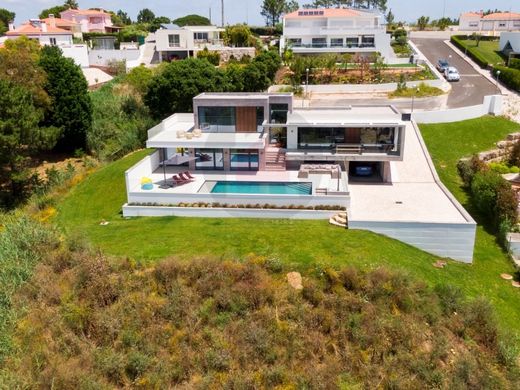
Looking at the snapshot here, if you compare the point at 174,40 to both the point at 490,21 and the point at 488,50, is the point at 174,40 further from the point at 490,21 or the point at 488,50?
the point at 490,21

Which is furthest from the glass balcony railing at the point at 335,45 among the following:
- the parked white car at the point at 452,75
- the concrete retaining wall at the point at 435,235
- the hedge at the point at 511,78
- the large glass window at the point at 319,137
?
the concrete retaining wall at the point at 435,235

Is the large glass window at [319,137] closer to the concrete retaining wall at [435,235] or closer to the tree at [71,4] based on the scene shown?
the concrete retaining wall at [435,235]

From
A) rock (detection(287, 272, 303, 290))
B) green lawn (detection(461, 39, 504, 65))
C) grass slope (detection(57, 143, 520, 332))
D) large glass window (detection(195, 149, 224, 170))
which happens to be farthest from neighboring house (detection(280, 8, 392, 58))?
rock (detection(287, 272, 303, 290))

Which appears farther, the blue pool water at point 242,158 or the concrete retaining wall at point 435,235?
the blue pool water at point 242,158

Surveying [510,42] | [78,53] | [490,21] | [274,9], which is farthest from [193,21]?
[510,42]

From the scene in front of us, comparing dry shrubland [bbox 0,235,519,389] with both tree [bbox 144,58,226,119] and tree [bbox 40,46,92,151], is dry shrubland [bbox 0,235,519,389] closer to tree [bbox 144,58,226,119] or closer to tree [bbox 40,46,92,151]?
tree [bbox 40,46,92,151]

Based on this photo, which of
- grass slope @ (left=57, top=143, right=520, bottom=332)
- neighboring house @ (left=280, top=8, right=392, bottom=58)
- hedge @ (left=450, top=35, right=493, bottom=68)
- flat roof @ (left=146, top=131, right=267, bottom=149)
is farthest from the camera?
neighboring house @ (left=280, top=8, right=392, bottom=58)
